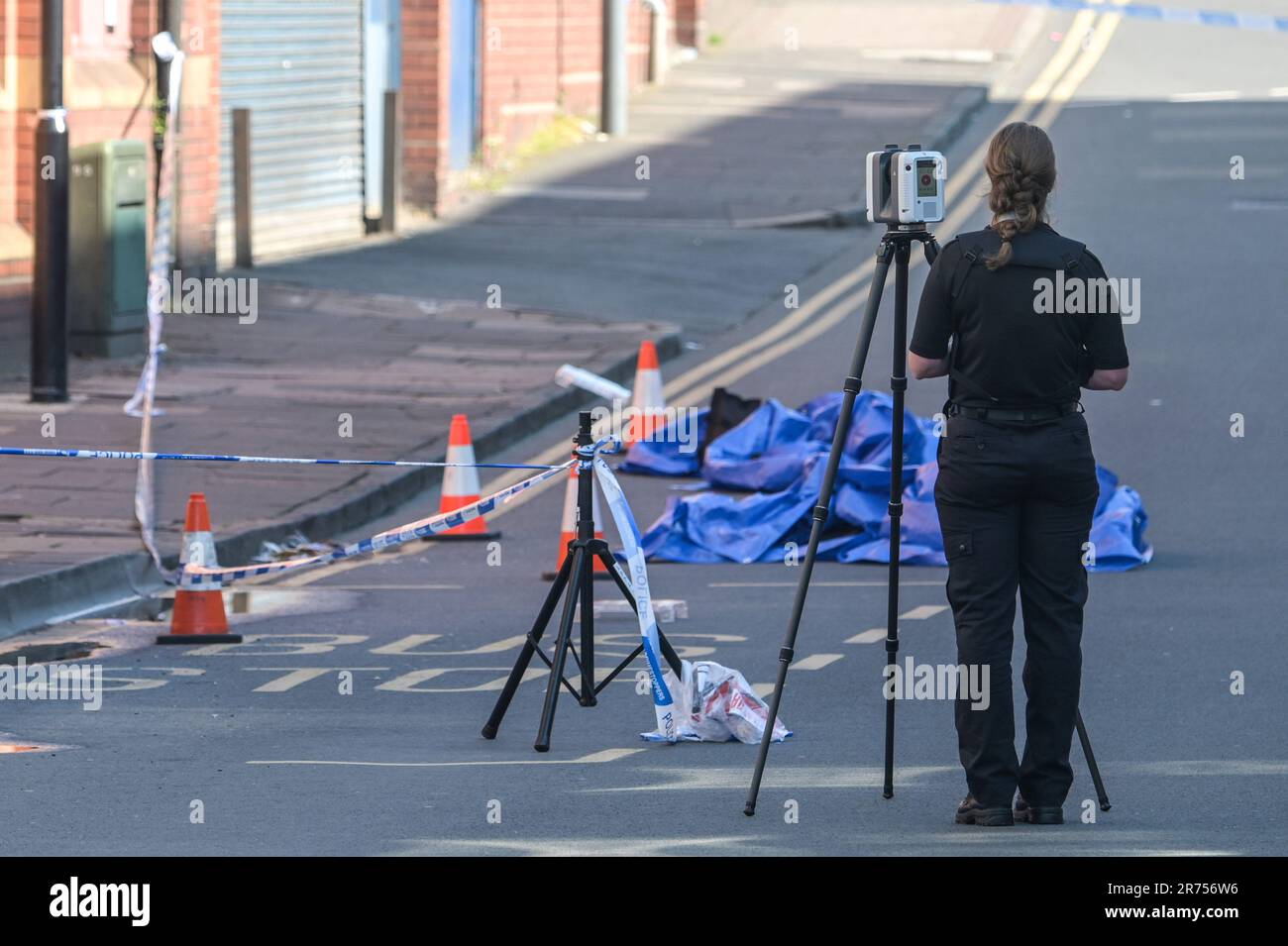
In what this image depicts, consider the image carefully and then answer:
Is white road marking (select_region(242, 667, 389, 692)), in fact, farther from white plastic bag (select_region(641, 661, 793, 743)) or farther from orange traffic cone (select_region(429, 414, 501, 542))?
orange traffic cone (select_region(429, 414, 501, 542))

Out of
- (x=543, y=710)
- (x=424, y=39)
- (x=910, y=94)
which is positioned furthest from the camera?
(x=910, y=94)

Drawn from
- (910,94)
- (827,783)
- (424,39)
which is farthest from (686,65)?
(827,783)

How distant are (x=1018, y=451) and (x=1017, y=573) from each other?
37 centimetres

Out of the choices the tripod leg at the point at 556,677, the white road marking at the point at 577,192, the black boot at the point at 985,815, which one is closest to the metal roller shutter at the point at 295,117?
the white road marking at the point at 577,192

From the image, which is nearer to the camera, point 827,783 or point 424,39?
point 827,783

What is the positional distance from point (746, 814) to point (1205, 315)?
1261 cm

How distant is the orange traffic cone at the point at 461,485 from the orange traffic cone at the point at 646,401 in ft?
6.02

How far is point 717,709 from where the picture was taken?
8047mm

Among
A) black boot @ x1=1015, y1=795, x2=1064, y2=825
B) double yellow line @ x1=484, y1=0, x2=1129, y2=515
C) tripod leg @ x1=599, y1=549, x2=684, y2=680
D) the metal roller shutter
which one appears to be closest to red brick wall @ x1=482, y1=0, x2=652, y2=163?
the metal roller shutter

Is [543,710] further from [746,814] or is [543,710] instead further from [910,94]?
[910,94]

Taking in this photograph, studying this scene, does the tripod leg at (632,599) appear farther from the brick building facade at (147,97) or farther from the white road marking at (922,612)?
the brick building facade at (147,97)

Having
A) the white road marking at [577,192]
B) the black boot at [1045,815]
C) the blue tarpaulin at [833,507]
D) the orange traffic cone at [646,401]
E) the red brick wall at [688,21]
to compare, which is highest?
the red brick wall at [688,21]

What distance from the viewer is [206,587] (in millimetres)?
9906

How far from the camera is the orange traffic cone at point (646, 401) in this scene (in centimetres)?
1426
